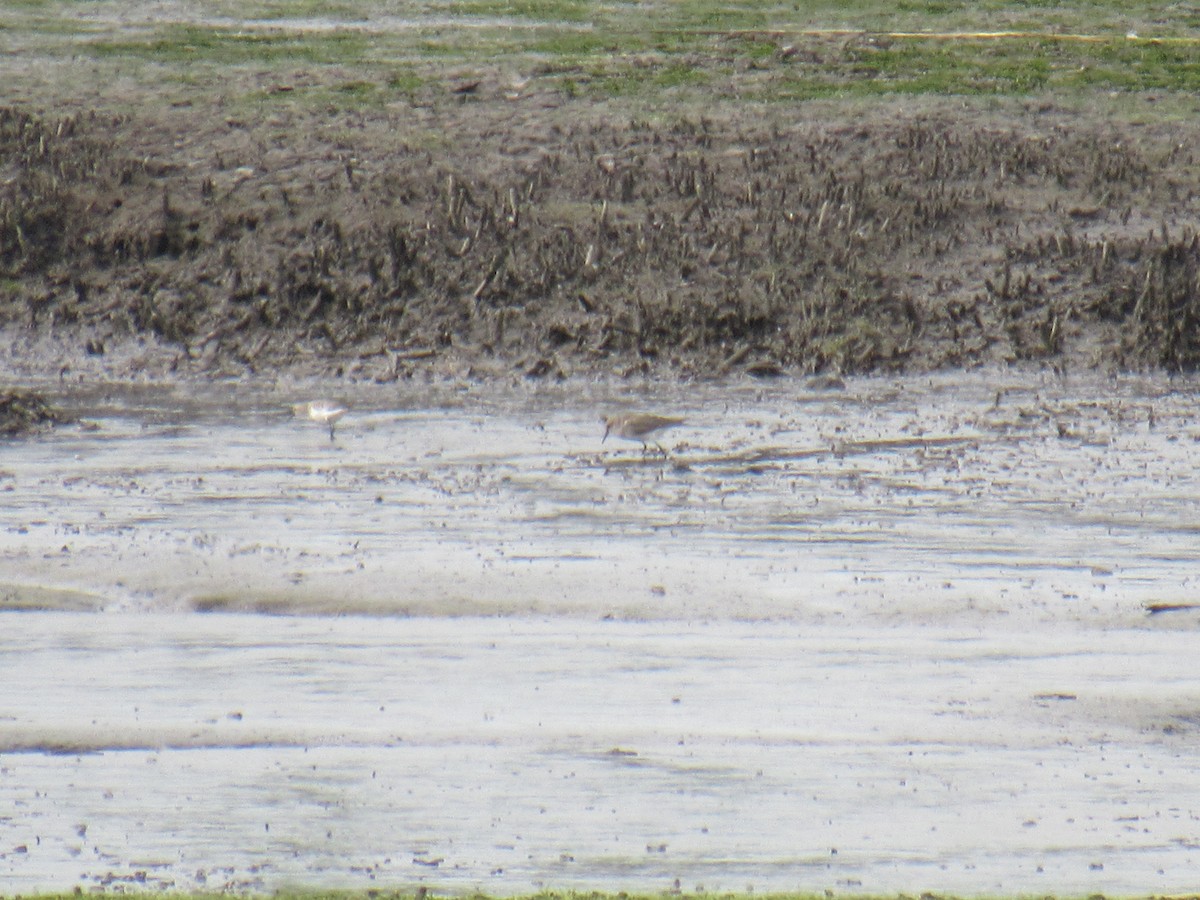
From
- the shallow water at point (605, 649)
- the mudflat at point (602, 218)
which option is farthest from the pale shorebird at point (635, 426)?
the mudflat at point (602, 218)

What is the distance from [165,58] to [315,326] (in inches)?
199

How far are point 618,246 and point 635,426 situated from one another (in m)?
2.66

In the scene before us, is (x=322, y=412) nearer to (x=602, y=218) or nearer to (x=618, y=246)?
(x=618, y=246)

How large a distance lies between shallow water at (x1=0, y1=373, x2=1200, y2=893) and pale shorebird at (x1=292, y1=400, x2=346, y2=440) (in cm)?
A: 9

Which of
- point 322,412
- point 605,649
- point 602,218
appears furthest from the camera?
point 602,218

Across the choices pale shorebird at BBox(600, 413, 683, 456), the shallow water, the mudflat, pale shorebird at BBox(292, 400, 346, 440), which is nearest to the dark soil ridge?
the mudflat

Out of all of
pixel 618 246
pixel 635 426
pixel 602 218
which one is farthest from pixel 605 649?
pixel 602 218

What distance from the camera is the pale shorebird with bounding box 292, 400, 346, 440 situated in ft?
35.0

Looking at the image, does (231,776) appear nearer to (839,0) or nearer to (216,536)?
(216,536)

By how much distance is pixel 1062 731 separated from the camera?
634cm

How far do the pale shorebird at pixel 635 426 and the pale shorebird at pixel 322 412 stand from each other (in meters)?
1.42

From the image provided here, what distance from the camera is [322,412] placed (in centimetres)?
1073

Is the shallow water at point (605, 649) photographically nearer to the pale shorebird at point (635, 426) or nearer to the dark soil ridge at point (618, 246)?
the pale shorebird at point (635, 426)

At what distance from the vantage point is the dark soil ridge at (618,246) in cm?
1209
